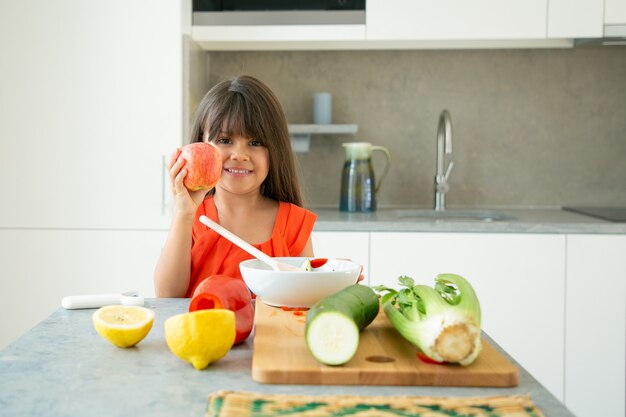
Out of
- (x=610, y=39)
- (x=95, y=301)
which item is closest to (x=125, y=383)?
(x=95, y=301)

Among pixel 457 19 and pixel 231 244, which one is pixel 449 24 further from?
pixel 231 244

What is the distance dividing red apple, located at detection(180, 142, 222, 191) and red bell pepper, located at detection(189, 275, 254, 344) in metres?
0.36

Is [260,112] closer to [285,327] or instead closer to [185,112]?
[285,327]

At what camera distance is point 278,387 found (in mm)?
835

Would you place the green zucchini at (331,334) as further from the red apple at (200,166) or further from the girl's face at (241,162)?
the girl's face at (241,162)

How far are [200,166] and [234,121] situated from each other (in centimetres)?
29

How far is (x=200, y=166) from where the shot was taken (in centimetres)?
135

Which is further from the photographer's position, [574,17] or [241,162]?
[574,17]

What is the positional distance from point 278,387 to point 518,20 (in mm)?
2061

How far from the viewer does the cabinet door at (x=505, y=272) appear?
240 cm

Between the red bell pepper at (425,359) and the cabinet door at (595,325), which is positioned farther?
the cabinet door at (595,325)

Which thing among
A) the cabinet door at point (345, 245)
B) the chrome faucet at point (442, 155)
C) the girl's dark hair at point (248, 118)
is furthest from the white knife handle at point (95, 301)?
the chrome faucet at point (442, 155)

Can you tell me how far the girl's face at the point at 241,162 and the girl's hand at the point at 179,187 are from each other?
0.59 feet

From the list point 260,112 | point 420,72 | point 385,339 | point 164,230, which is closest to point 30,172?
point 164,230
